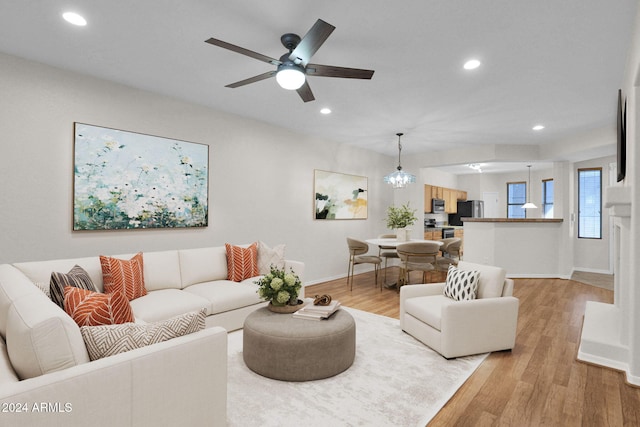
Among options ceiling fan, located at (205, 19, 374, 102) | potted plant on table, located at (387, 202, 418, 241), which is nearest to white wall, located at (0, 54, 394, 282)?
potted plant on table, located at (387, 202, 418, 241)

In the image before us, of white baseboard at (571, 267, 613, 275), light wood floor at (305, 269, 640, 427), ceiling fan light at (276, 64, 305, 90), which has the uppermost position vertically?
ceiling fan light at (276, 64, 305, 90)

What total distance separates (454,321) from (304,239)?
3293 millimetres

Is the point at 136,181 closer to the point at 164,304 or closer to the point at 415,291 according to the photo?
the point at 164,304

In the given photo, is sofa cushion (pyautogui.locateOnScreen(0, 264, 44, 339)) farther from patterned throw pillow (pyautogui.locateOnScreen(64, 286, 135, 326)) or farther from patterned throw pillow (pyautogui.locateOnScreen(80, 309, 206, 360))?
patterned throw pillow (pyautogui.locateOnScreen(80, 309, 206, 360))

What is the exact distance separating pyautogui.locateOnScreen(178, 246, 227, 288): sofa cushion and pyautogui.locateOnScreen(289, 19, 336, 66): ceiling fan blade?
2.44 m

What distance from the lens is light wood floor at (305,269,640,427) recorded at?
2.01 meters

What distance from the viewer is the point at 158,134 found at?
152 inches

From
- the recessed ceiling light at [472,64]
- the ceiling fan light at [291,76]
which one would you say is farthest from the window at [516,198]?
the ceiling fan light at [291,76]

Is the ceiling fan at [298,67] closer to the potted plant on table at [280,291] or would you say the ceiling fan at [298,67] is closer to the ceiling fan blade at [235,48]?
the ceiling fan blade at [235,48]

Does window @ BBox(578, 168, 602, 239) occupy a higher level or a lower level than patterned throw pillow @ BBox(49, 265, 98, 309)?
higher

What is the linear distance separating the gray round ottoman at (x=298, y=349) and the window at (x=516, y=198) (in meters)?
9.39

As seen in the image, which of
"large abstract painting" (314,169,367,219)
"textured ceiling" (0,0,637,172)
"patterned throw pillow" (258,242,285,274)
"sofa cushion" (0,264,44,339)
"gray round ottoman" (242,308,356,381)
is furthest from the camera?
"large abstract painting" (314,169,367,219)

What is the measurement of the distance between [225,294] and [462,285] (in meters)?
2.35

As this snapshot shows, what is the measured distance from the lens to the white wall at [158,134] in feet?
9.73
